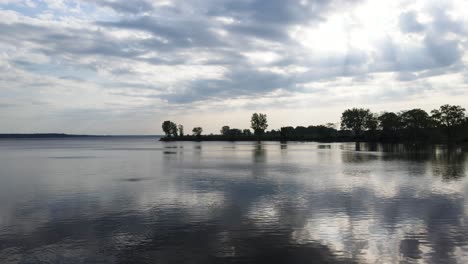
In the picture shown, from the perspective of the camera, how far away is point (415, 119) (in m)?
186

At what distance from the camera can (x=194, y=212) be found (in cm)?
2427

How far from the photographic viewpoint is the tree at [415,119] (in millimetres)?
183837

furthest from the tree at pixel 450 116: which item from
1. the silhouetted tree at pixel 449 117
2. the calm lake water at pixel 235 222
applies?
the calm lake water at pixel 235 222

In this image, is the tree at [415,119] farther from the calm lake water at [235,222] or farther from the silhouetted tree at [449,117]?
the calm lake water at [235,222]

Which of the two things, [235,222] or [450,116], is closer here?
[235,222]

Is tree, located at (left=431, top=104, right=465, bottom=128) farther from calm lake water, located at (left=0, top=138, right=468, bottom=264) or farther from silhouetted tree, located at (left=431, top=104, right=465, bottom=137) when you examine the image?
calm lake water, located at (left=0, top=138, right=468, bottom=264)

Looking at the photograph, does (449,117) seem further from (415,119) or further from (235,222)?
(235,222)

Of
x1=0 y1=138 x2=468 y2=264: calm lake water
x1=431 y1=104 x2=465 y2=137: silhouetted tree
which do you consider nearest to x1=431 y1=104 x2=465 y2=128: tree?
x1=431 y1=104 x2=465 y2=137: silhouetted tree

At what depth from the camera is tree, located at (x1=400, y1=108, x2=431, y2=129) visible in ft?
603

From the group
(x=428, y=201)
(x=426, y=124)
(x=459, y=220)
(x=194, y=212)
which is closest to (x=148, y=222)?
(x=194, y=212)

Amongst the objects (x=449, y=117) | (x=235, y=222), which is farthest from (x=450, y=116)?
(x=235, y=222)

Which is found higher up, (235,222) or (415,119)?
(415,119)

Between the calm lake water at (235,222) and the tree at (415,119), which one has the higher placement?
the tree at (415,119)

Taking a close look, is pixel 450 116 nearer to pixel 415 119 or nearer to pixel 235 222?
pixel 415 119
